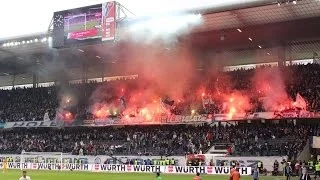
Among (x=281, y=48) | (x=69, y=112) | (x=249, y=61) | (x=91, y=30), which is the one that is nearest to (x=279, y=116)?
(x=281, y=48)

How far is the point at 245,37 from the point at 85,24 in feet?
54.3

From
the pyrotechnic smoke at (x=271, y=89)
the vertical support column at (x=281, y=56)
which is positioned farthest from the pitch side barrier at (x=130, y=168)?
the vertical support column at (x=281, y=56)

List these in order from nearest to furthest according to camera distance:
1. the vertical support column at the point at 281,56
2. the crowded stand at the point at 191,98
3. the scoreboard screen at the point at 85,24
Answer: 1. the scoreboard screen at the point at 85,24
2. the crowded stand at the point at 191,98
3. the vertical support column at the point at 281,56

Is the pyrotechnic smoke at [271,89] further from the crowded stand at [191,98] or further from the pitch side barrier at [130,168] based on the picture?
the pitch side barrier at [130,168]

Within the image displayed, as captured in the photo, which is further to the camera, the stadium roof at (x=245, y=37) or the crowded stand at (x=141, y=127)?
the crowded stand at (x=141, y=127)

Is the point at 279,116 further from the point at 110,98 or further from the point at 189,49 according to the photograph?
the point at 110,98

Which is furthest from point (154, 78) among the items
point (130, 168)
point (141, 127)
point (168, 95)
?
point (130, 168)

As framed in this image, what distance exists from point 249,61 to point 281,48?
21.1 ft

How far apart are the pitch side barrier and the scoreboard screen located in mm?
11489

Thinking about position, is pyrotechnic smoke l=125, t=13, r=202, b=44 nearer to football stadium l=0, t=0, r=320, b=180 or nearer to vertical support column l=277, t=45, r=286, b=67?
football stadium l=0, t=0, r=320, b=180

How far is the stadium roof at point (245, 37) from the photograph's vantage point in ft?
A: 129

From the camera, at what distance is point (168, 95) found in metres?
50.9

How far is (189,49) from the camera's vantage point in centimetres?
5031

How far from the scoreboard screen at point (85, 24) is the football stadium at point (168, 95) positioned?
0.09 m
